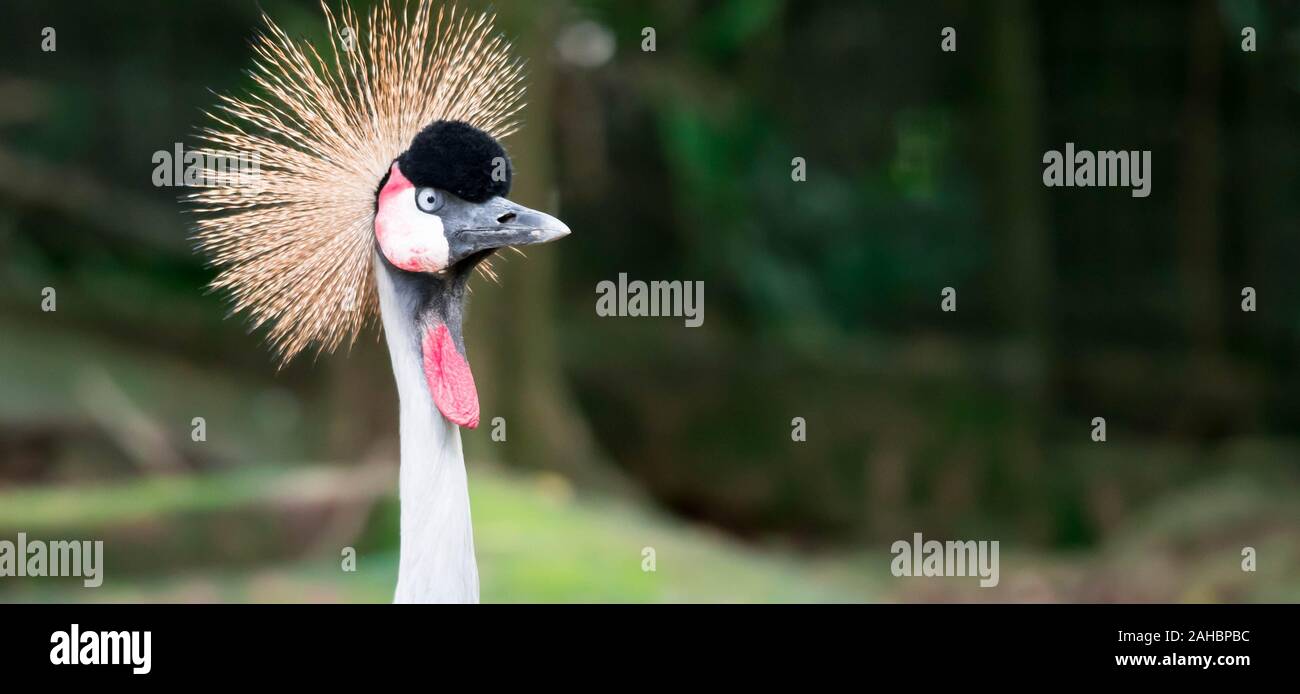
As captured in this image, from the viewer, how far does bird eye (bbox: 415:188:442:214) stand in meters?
2.47

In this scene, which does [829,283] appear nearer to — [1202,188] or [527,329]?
[1202,188]

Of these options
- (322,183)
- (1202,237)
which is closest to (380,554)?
(322,183)

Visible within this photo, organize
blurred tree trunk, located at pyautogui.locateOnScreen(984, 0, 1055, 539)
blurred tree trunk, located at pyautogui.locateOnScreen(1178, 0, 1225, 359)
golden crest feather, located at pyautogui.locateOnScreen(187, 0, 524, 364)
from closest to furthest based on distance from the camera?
1. golden crest feather, located at pyautogui.locateOnScreen(187, 0, 524, 364)
2. blurred tree trunk, located at pyautogui.locateOnScreen(984, 0, 1055, 539)
3. blurred tree trunk, located at pyautogui.locateOnScreen(1178, 0, 1225, 359)

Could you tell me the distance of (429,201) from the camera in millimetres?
2471

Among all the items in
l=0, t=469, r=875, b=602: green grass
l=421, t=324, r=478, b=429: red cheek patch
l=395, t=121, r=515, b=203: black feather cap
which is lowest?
l=0, t=469, r=875, b=602: green grass

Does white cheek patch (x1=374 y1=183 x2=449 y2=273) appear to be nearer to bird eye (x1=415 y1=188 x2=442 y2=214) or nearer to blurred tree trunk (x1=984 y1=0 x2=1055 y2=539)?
bird eye (x1=415 y1=188 x2=442 y2=214)

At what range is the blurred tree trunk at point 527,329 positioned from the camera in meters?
6.42

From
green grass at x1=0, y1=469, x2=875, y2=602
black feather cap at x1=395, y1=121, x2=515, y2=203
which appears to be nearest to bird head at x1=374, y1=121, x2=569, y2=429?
black feather cap at x1=395, y1=121, x2=515, y2=203

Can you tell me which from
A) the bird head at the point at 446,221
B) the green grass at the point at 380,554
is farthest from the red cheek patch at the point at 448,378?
the green grass at the point at 380,554

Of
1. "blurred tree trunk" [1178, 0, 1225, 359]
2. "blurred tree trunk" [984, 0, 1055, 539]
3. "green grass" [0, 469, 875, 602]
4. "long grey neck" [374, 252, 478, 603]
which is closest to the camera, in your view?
"long grey neck" [374, 252, 478, 603]

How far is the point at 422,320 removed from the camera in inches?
99.3

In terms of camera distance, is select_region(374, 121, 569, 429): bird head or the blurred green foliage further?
the blurred green foliage

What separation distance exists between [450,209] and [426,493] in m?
0.49
